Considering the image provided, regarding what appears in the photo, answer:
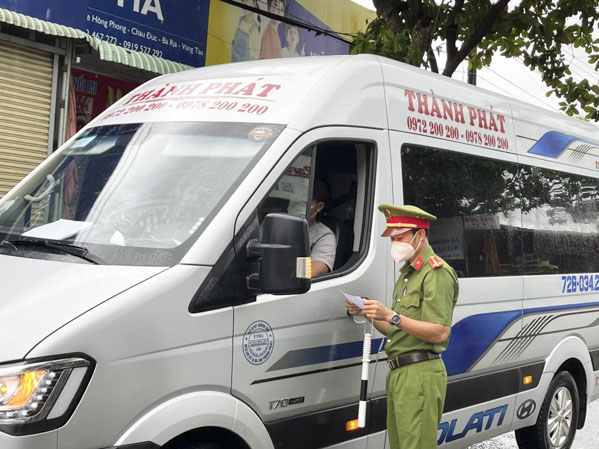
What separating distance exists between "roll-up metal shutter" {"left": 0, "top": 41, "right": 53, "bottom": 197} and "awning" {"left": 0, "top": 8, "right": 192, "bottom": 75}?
1.48 ft

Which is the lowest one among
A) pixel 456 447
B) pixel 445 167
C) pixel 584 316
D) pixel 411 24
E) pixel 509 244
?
pixel 456 447

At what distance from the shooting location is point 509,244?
5777 millimetres

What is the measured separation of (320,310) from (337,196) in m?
0.96

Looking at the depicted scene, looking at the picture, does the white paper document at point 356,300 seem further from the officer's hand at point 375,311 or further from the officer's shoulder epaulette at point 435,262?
the officer's shoulder epaulette at point 435,262

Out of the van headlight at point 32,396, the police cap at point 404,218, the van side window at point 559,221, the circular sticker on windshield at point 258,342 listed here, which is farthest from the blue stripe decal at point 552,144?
the van headlight at point 32,396

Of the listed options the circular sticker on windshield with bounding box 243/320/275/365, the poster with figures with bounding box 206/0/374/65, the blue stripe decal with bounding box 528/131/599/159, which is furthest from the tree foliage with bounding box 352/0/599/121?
the circular sticker on windshield with bounding box 243/320/275/365

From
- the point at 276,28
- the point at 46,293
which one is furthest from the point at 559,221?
the point at 276,28

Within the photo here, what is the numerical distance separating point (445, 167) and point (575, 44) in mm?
10506

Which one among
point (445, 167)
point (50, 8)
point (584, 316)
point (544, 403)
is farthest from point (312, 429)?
point (50, 8)

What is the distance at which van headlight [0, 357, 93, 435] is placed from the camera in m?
2.91

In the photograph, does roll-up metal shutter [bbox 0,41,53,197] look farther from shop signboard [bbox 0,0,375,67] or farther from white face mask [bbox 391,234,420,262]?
white face mask [bbox 391,234,420,262]

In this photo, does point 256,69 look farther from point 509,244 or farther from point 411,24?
point 411,24

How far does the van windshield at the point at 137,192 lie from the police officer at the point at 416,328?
874 mm

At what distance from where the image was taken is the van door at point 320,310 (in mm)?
3771
